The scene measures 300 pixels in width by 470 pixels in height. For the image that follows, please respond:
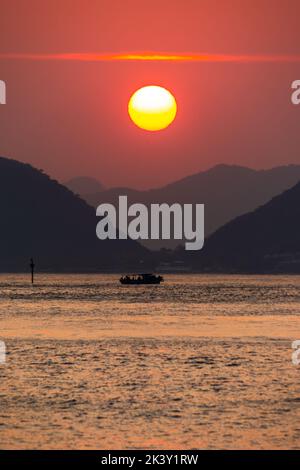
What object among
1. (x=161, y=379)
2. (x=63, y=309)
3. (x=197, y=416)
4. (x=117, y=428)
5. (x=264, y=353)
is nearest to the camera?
(x=117, y=428)

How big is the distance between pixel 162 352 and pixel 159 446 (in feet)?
135

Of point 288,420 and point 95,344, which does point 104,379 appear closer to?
point 288,420

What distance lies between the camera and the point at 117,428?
47.5 meters

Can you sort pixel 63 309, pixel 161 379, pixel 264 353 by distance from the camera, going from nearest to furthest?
pixel 161 379 → pixel 264 353 → pixel 63 309

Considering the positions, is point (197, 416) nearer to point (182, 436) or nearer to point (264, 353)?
point (182, 436)

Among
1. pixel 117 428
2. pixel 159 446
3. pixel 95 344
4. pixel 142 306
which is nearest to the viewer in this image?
pixel 159 446

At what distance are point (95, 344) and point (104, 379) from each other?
28382 mm

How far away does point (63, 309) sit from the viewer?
16100 centimetres

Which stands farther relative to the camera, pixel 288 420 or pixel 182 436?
pixel 288 420

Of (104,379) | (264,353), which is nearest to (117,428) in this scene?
(104,379)

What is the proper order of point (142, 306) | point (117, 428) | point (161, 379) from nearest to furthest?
point (117, 428) < point (161, 379) < point (142, 306)

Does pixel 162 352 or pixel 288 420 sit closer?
pixel 288 420

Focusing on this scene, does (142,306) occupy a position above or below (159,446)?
above
